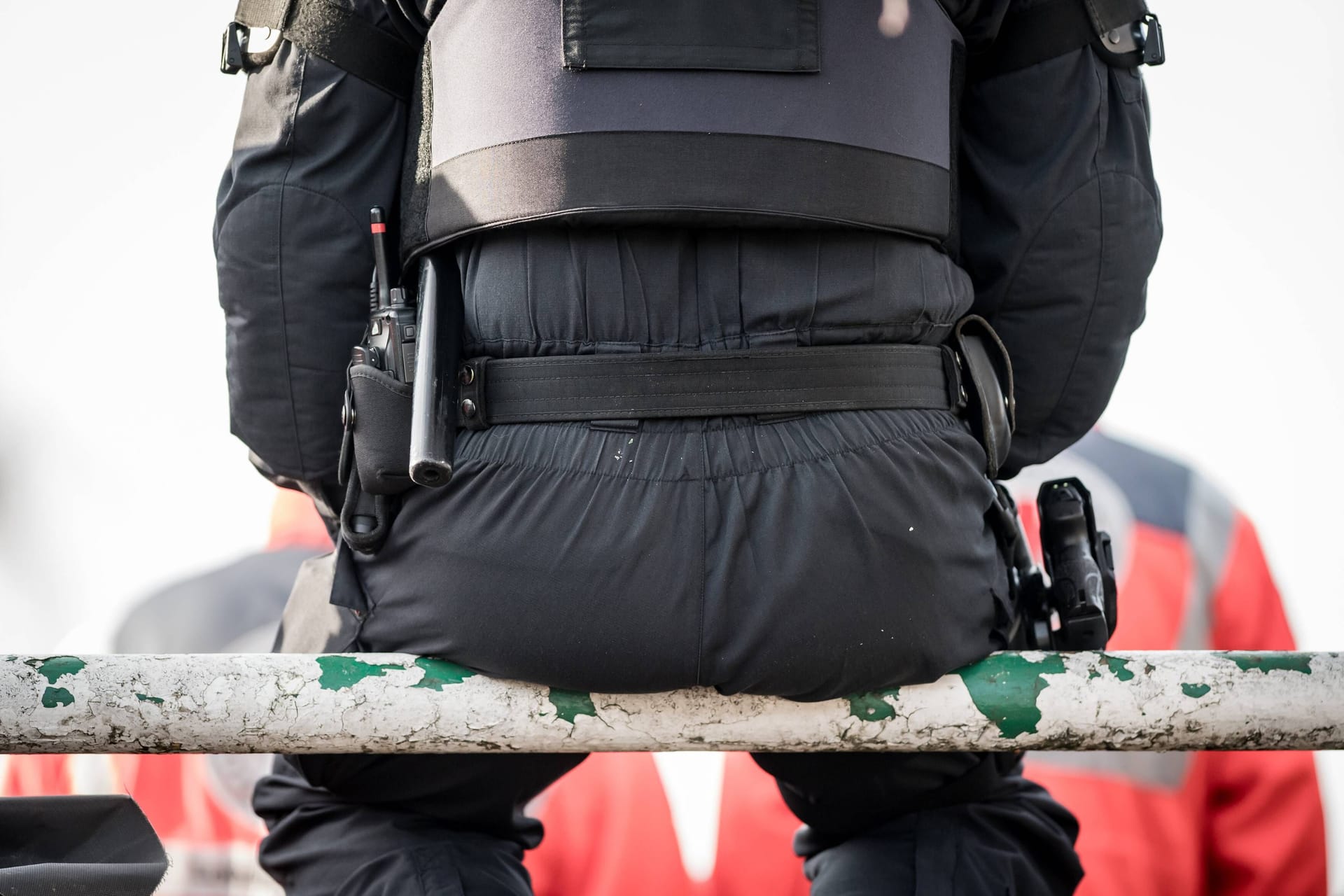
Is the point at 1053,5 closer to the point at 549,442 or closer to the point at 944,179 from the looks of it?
the point at 944,179

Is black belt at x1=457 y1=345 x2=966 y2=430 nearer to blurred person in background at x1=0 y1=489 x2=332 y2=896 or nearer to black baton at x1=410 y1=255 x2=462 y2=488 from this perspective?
black baton at x1=410 y1=255 x2=462 y2=488

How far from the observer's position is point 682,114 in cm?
118

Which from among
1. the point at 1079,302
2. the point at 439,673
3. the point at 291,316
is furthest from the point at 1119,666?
the point at 291,316

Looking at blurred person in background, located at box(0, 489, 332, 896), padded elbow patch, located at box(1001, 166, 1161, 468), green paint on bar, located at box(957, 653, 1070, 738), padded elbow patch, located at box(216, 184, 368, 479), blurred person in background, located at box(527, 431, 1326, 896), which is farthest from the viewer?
blurred person in background, located at box(0, 489, 332, 896)

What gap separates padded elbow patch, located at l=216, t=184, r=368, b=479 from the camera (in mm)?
1356

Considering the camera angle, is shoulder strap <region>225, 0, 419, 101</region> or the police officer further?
shoulder strap <region>225, 0, 419, 101</region>

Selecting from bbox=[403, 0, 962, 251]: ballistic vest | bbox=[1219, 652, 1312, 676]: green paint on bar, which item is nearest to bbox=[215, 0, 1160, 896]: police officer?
bbox=[403, 0, 962, 251]: ballistic vest

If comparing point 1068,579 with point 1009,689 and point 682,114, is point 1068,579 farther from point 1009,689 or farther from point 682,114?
point 682,114

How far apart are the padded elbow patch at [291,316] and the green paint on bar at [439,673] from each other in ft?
1.07

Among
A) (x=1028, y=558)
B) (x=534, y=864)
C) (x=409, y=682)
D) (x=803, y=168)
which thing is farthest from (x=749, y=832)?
(x=803, y=168)

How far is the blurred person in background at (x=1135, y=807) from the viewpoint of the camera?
8.91 feet

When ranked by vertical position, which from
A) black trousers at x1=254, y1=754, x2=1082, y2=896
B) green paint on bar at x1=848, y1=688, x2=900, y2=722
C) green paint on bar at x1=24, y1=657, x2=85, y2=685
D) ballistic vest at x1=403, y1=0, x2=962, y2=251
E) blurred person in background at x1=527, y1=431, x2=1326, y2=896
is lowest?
blurred person in background at x1=527, y1=431, x2=1326, y2=896

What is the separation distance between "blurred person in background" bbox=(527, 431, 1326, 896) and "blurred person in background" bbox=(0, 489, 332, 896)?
67 cm

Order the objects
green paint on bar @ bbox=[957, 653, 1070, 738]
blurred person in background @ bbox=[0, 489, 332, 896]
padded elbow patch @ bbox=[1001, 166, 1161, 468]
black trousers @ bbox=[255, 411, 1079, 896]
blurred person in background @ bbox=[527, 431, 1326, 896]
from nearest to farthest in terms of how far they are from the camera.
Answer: black trousers @ bbox=[255, 411, 1079, 896] < green paint on bar @ bbox=[957, 653, 1070, 738] < padded elbow patch @ bbox=[1001, 166, 1161, 468] < blurred person in background @ bbox=[527, 431, 1326, 896] < blurred person in background @ bbox=[0, 489, 332, 896]
